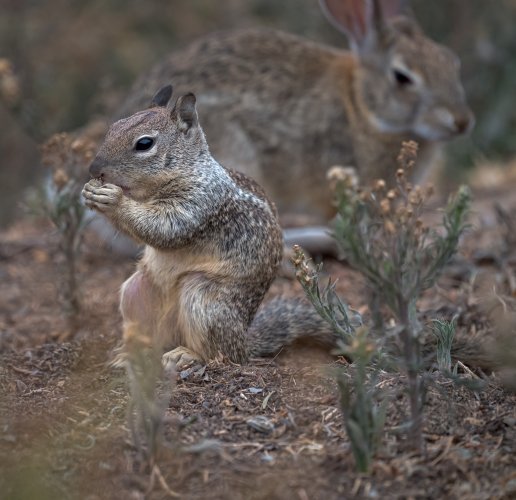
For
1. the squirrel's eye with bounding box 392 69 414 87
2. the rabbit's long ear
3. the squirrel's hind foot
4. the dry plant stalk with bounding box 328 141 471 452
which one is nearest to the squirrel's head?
the squirrel's hind foot

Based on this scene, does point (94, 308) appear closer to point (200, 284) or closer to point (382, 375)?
point (200, 284)

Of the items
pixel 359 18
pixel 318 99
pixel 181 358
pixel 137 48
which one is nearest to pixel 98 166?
pixel 181 358

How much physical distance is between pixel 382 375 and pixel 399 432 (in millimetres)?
842

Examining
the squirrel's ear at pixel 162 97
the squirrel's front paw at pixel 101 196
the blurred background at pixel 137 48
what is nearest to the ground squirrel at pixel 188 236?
the squirrel's front paw at pixel 101 196

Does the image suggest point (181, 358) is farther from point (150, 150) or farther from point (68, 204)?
point (68, 204)

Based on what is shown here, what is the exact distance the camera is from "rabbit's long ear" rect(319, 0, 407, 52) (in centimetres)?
847

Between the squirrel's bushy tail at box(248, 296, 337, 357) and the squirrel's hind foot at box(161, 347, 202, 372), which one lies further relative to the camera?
the squirrel's bushy tail at box(248, 296, 337, 357)

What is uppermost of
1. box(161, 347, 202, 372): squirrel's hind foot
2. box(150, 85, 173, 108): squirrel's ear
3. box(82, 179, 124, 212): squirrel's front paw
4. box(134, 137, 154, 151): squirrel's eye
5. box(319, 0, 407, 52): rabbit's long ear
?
box(134, 137, 154, 151): squirrel's eye

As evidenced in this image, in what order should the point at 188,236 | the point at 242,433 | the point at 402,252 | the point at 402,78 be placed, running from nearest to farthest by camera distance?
the point at 402,252
the point at 242,433
the point at 188,236
the point at 402,78

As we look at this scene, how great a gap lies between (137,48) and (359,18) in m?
4.85

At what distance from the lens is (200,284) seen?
5.20 m

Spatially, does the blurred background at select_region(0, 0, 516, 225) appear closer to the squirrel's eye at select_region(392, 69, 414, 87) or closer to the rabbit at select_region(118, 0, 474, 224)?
the rabbit at select_region(118, 0, 474, 224)

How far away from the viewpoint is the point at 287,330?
553 centimetres

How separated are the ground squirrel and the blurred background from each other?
4197mm
